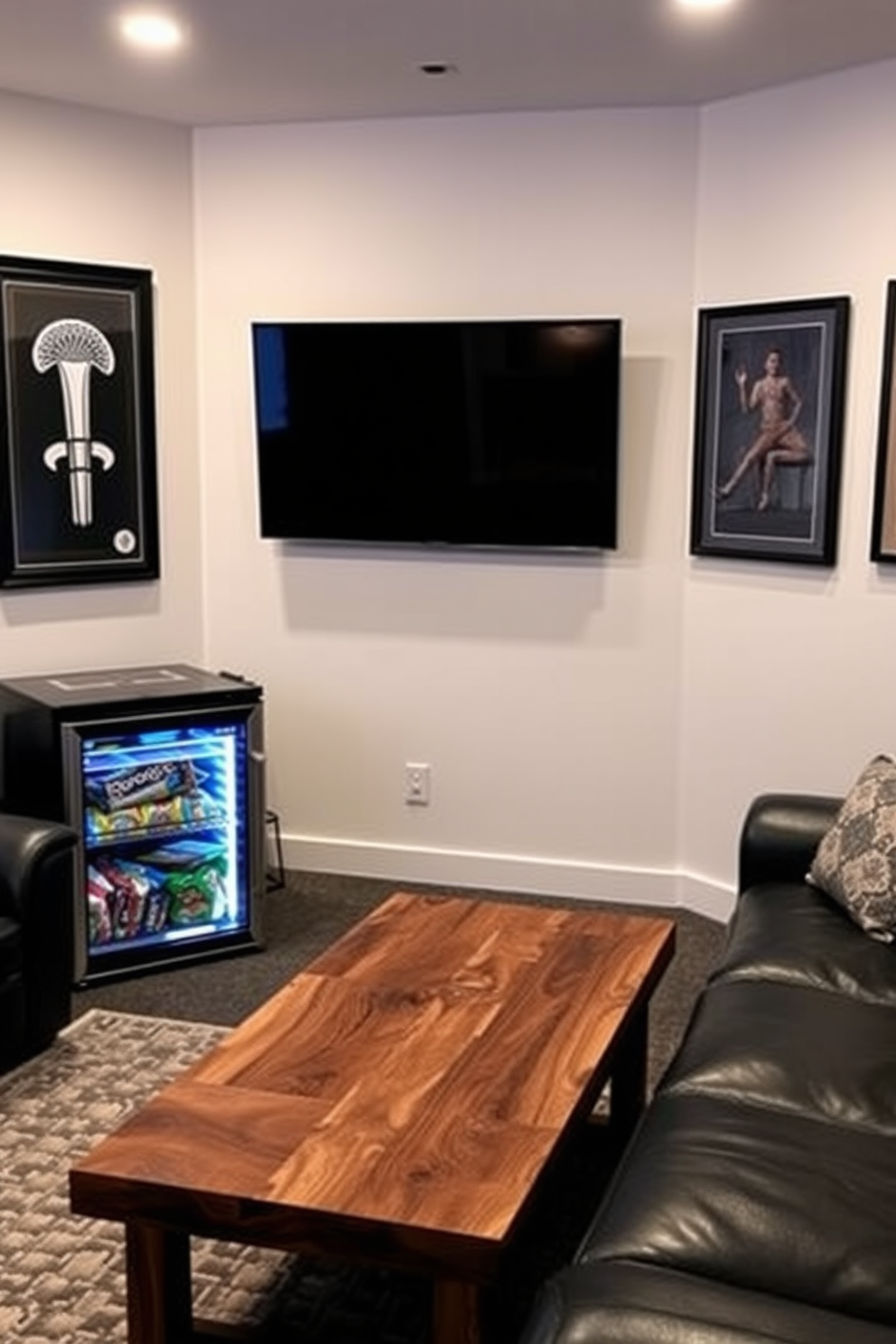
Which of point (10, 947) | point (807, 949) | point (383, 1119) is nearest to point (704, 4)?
point (807, 949)

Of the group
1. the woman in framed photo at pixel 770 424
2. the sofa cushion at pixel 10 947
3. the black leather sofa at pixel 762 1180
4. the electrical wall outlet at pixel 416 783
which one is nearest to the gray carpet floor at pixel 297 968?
the electrical wall outlet at pixel 416 783

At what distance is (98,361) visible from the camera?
4410mm

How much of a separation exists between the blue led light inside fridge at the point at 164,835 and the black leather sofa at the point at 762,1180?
1.79 metres

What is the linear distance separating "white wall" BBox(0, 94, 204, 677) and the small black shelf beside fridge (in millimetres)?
284

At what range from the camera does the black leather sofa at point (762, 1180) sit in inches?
63.0

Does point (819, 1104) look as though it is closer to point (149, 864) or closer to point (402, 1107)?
point (402, 1107)

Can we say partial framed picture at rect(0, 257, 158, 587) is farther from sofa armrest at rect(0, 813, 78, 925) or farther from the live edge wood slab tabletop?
the live edge wood slab tabletop

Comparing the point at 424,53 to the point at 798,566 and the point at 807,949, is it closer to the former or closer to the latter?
the point at 798,566

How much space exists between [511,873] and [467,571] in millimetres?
1042

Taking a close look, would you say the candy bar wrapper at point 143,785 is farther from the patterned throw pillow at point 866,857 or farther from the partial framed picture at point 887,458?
the partial framed picture at point 887,458

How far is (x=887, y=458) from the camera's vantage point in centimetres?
383

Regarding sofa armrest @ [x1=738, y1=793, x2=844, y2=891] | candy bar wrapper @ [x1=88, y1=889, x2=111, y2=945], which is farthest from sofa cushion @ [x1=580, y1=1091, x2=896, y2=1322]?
candy bar wrapper @ [x1=88, y1=889, x2=111, y2=945]

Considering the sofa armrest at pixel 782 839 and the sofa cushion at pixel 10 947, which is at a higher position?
the sofa armrest at pixel 782 839

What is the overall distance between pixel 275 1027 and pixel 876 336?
102 inches
